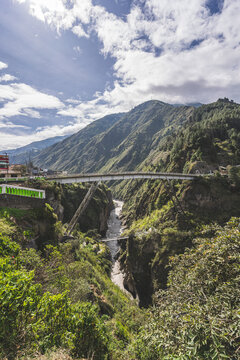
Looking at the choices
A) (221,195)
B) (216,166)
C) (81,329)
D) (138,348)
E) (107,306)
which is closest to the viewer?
(81,329)

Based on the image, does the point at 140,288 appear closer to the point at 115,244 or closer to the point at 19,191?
the point at 115,244

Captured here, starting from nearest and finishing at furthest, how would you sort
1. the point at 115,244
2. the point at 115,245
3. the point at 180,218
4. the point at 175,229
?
the point at 175,229, the point at 180,218, the point at 115,245, the point at 115,244

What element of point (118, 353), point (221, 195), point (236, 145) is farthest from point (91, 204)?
point (236, 145)

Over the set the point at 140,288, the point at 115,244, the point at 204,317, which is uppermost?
the point at 204,317

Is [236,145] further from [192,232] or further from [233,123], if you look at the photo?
[192,232]

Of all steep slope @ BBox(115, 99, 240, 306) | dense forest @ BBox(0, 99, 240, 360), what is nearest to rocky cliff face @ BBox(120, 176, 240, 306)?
steep slope @ BBox(115, 99, 240, 306)

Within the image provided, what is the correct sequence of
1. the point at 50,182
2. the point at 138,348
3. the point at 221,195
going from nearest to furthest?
the point at 138,348 < the point at 50,182 < the point at 221,195

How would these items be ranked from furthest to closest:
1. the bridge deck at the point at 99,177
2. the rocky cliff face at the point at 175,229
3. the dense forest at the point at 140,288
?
1. the rocky cliff face at the point at 175,229
2. the bridge deck at the point at 99,177
3. the dense forest at the point at 140,288

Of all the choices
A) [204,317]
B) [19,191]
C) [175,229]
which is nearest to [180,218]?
[175,229]

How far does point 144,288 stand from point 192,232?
21.5 metres

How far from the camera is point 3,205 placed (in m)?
23.3

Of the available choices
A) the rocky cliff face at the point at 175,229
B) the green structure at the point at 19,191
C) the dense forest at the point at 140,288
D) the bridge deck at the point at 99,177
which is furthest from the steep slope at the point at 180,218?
the green structure at the point at 19,191

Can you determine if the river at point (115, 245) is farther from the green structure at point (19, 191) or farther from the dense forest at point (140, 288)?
the green structure at point (19, 191)

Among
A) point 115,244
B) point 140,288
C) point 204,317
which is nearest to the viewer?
point 204,317
